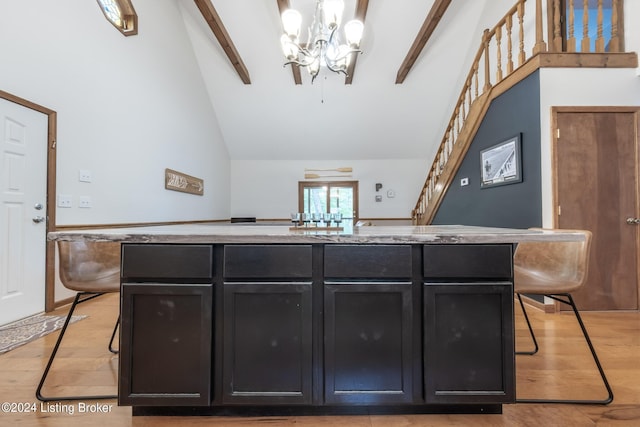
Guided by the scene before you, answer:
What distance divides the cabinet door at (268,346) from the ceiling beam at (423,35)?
4921mm

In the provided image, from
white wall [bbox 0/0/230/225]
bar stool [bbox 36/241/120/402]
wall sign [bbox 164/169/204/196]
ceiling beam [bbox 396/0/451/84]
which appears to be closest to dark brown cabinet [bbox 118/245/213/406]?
bar stool [bbox 36/241/120/402]

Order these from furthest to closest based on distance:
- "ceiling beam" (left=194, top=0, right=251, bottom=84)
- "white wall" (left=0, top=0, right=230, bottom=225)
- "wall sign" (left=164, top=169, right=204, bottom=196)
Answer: "wall sign" (left=164, top=169, right=204, bottom=196), "ceiling beam" (left=194, top=0, right=251, bottom=84), "white wall" (left=0, top=0, right=230, bottom=225)

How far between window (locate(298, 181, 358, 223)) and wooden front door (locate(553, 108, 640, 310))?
5197mm

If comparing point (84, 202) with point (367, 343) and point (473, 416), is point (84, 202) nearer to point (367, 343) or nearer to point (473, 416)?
point (367, 343)

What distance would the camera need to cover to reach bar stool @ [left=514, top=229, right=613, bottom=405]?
152 centimetres

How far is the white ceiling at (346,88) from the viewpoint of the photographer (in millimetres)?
5062

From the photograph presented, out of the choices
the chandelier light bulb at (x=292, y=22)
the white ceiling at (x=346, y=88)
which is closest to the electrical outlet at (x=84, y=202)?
the chandelier light bulb at (x=292, y=22)

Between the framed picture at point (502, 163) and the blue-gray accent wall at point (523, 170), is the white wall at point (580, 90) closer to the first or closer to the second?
the blue-gray accent wall at point (523, 170)

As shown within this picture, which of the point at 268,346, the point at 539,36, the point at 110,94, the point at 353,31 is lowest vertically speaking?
the point at 268,346

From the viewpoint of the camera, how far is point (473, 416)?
142 centimetres

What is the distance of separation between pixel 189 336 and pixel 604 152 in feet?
12.9

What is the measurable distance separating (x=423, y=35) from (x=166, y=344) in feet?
18.2

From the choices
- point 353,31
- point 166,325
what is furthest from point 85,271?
point 353,31

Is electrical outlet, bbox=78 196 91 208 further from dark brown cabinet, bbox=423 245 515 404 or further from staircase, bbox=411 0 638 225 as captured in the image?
staircase, bbox=411 0 638 225
